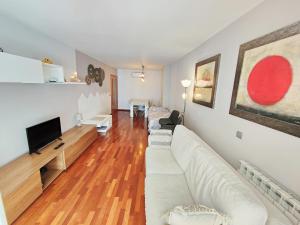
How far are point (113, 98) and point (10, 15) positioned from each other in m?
5.95

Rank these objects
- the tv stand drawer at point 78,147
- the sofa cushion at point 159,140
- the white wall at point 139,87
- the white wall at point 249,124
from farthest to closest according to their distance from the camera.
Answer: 1. the white wall at point 139,87
2. the sofa cushion at point 159,140
3. the tv stand drawer at point 78,147
4. the white wall at point 249,124

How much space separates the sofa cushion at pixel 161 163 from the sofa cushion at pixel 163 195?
3.8 inches

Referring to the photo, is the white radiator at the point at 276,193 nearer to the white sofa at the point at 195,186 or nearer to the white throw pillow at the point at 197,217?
the white sofa at the point at 195,186

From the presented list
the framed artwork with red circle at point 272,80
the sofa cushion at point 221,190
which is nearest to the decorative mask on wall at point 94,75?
the sofa cushion at point 221,190

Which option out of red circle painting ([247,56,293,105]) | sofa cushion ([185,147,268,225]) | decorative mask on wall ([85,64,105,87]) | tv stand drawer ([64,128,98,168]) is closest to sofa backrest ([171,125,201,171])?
sofa cushion ([185,147,268,225])

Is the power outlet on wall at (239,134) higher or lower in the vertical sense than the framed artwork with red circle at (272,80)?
lower

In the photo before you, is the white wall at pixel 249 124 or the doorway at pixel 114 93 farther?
the doorway at pixel 114 93

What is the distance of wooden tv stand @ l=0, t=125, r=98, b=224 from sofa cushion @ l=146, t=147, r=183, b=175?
4.82 ft

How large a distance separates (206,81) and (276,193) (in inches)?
78.8

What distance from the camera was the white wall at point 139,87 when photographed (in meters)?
8.17

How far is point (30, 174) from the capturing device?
1.80 meters

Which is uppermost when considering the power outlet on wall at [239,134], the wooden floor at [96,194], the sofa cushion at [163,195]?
Answer: the power outlet on wall at [239,134]

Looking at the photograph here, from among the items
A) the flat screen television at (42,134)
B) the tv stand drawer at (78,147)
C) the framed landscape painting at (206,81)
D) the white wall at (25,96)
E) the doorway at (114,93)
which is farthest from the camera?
the doorway at (114,93)

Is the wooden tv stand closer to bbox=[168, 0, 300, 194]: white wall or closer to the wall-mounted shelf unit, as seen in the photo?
the wall-mounted shelf unit
